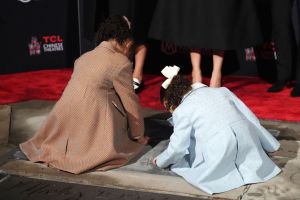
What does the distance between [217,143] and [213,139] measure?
3cm

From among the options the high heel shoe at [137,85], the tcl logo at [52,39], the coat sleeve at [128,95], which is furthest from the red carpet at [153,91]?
the coat sleeve at [128,95]

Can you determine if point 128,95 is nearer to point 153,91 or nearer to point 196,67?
point 196,67

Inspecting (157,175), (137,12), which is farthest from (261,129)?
(137,12)

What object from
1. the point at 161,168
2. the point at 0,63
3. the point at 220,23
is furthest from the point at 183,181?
the point at 0,63

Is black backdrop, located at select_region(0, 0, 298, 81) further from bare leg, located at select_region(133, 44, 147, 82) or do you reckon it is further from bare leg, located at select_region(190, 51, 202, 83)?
bare leg, located at select_region(190, 51, 202, 83)

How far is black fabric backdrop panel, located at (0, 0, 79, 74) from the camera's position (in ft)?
19.5

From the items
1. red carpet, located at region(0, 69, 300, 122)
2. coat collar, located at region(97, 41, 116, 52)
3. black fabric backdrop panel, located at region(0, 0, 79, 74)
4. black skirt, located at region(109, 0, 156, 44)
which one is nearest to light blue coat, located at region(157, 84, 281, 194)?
coat collar, located at region(97, 41, 116, 52)

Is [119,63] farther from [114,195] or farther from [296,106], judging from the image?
[296,106]

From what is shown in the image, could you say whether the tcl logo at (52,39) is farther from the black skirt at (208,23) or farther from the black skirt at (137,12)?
the black skirt at (208,23)

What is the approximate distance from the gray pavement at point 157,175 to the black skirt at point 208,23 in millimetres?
1000

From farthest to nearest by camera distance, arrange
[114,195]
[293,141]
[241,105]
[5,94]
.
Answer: [5,94] < [293,141] < [241,105] < [114,195]

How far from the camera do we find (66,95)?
3689 mm

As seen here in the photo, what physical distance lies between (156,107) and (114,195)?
1709mm

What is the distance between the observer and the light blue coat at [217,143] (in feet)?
10.8
